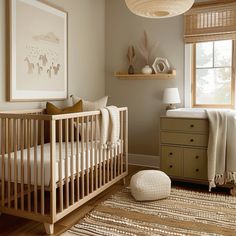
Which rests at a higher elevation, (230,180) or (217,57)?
(217,57)

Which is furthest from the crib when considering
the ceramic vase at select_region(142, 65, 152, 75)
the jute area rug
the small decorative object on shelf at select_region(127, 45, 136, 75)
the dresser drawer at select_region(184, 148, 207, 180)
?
the small decorative object on shelf at select_region(127, 45, 136, 75)

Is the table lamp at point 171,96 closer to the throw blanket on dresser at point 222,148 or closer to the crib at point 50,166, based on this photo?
the throw blanket on dresser at point 222,148

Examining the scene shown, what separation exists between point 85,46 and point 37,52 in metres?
0.96

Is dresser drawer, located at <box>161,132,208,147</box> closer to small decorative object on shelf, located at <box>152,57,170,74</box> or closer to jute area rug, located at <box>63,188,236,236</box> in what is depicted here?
jute area rug, located at <box>63,188,236,236</box>

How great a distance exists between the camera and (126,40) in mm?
3959

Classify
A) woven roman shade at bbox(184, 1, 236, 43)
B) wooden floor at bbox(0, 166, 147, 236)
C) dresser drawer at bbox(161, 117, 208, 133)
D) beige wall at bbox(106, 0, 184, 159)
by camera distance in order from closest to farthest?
wooden floor at bbox(0, 166, 147, 236) → dresser drawer at bbox(161, 117, 208, 133) → woven roman shade at bbox(184, 1, 236, 43) → beige wall at bbox(106, 0, 184, 159)

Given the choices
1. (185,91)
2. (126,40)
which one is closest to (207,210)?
(185,91)

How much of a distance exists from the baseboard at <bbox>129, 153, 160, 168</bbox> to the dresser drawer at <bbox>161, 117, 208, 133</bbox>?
0.88 m

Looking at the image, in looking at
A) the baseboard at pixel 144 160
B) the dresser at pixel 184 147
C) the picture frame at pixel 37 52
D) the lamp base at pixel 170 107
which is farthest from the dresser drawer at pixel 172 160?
the picture frame at pixel 37 52

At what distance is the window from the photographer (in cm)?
344

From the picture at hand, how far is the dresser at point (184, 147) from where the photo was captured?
296 cm

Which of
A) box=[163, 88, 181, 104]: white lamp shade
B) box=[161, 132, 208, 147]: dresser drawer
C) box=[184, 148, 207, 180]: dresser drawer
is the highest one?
box=[163, 88, 181, 104]: white lamp shade

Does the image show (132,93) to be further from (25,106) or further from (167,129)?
(25,106)

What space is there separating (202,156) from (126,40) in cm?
193
